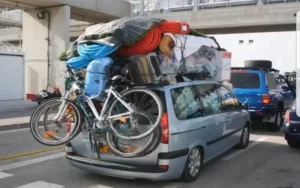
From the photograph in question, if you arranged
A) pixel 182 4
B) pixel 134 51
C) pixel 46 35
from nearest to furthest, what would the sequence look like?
1. pixel 134 51
2. pixel 46 35
3. pixel 182 4

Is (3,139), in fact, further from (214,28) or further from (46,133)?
(214,28)

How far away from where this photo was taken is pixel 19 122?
38.0ft

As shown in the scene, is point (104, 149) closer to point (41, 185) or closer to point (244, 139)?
point (41, 185)

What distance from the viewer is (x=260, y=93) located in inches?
402

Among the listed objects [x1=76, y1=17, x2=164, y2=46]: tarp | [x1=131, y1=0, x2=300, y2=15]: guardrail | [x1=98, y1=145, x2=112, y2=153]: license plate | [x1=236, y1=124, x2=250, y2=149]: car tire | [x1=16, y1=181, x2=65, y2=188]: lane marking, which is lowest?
[x1=16, y1=181, x2=65, y2=188]: lane marking

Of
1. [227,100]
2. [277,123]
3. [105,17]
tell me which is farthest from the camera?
[105,17]

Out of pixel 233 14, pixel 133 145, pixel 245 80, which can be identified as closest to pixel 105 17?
pixel 233 14

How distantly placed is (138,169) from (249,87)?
6409 mm

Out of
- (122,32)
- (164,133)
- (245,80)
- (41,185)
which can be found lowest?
(41,185)

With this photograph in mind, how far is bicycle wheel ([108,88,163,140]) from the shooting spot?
195 inches

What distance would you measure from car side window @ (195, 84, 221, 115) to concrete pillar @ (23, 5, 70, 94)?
12.8 m

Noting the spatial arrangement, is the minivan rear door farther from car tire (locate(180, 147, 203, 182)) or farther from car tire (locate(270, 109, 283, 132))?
car tire (locate(180, 147, 203, 182))

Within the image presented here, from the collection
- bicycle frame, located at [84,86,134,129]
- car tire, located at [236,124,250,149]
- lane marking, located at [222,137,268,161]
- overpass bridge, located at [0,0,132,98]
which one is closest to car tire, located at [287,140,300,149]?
lane marking, located at [222,137,268,161]

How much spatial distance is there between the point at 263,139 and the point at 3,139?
21.1ft
